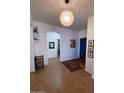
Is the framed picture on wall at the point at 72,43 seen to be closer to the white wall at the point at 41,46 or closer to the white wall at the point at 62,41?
the white wall at the point at 62,41

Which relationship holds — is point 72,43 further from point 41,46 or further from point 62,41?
point 41,46

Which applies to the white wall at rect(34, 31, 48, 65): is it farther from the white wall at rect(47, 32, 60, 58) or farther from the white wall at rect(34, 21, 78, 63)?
the white wall at rect(47, 32, 60, 58)

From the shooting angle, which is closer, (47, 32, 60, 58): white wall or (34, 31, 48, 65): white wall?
(34, 31, 48, 65): white wall

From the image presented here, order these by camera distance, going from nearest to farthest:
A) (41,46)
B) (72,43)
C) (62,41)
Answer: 1. (41,46)
2. (62,41)
3. (72,43)

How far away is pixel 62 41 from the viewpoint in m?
7.96

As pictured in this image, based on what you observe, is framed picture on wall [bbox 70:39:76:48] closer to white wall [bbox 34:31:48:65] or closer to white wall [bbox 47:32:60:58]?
white wall [bbox 47:32:60:58]

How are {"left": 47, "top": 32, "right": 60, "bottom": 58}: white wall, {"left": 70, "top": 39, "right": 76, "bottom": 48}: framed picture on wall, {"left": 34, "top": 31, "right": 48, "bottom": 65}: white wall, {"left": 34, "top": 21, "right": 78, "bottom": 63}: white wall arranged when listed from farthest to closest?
{"left": 47, "top": 32, "right": 60, "bottom": 58}: white wall < {"left": 70, "top": 39, "right": 76, "bottom": 48}: framed picture on wall < {"left": 34, "top": 21, "right": 78, "bottom": 63}: white wall < {"left": 34, "top": 31, "right": 48, "bottom": 65}: white wall

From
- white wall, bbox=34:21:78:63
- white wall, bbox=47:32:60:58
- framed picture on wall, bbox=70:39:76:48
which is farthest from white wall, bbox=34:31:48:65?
white wall, bbox=47:32:60:58

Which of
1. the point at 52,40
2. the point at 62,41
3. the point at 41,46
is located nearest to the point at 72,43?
the point at 62,41

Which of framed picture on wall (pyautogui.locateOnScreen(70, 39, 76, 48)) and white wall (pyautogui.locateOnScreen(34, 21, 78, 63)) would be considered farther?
framed picture on wall (pyautogui.locateOnScreen(70, 39, 76, 48))

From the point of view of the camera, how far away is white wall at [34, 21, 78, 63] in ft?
20.1

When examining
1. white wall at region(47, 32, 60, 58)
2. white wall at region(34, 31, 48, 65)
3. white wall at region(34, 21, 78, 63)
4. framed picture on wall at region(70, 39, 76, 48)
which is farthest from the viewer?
white wall at region(47, 32, 60, 58)
